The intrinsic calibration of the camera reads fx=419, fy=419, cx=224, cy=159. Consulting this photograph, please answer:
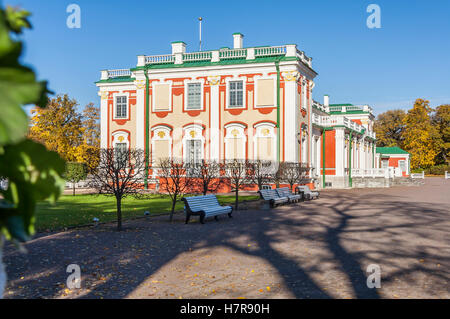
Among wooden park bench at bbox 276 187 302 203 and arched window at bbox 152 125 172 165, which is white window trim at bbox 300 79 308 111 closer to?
arched window at bbox 152 125 172 165

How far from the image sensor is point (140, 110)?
3009cm

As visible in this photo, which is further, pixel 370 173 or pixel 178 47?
pixel 370 173

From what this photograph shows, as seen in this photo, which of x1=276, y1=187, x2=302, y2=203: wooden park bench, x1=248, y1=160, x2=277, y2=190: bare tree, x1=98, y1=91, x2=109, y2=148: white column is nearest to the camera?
x1=276, y1=187, x2=302, y2=203: wooden park bench

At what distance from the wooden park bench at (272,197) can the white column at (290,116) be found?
947 cm

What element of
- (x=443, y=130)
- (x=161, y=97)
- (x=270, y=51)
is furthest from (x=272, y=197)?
(x=443, y=130)

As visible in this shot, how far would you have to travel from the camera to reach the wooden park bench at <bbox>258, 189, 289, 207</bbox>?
1670 centimetres

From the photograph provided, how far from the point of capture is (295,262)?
7.21 m

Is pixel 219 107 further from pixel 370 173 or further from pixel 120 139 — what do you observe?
pixel 370 173

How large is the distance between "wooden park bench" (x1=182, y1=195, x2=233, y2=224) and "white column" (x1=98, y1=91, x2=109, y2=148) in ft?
67.5

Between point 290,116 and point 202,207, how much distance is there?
51.5 ft

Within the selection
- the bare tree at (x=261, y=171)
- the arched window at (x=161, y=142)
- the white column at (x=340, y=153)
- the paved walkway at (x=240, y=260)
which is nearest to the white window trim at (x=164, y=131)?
the arched window at (x=161, y=142)

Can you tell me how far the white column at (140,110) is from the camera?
2997 centimetres

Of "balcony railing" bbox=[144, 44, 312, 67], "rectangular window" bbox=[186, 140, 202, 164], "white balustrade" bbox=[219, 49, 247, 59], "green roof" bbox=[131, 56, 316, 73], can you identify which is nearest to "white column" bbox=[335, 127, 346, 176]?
"balcony railing" bbox=[144, 44, 312, 67]

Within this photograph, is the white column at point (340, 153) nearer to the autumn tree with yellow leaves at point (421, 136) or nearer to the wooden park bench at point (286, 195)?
the wooden park bench at point (286, 195)
